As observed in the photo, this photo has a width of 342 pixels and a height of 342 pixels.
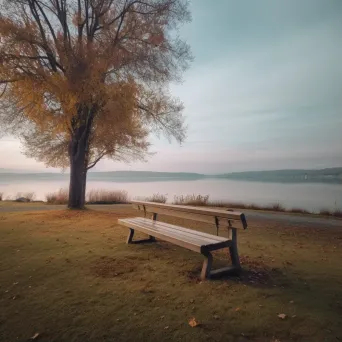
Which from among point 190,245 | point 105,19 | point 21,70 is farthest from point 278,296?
point 105,19

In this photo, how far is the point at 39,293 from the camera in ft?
11.5

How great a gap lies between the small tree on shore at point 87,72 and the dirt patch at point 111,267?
20.6 ft

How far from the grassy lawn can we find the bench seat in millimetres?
484

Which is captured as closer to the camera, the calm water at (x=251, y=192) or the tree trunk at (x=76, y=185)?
the tree trunk at (x=76, y=185)

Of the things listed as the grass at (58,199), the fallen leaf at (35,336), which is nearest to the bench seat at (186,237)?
the fallen leaf at (35,336)

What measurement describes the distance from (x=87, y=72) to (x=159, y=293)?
7.90 metres

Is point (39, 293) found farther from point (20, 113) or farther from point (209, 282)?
point (20, 113)

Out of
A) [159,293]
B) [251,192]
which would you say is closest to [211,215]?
[159,293]

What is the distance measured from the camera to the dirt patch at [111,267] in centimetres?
416

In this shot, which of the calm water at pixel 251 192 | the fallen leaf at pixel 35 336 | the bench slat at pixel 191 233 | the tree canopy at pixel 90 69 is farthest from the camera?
the calm water at pixel 251 192

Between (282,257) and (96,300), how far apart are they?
3.50m

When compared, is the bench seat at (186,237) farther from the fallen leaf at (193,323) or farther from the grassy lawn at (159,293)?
the fallen leaf at (193,323)

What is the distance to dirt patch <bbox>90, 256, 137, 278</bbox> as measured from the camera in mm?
4160

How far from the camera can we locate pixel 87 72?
30.0 feet
